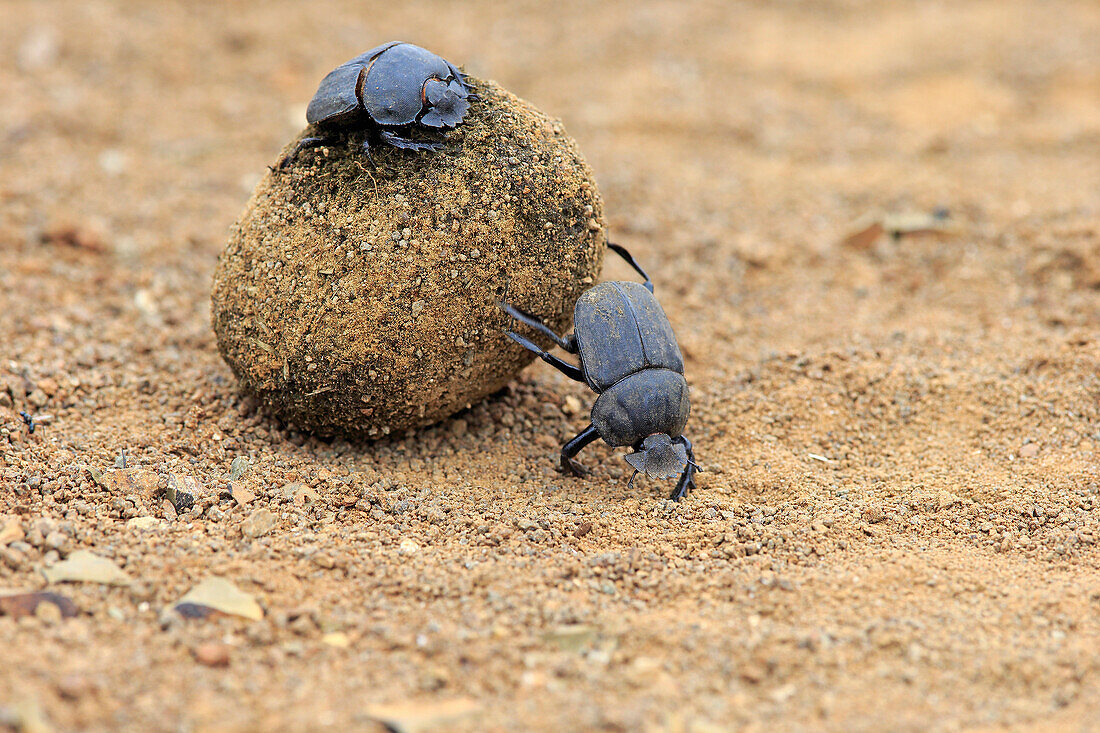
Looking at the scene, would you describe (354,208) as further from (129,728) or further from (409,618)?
(129,728)

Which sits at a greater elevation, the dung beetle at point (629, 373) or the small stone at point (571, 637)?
the dung beetle at point (629, 373)

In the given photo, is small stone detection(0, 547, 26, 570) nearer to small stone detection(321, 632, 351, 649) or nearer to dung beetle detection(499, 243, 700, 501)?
small stone detection(321, 632, 351, 649)

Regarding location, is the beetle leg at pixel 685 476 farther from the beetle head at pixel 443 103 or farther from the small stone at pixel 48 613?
the small stone at pixel 48 613

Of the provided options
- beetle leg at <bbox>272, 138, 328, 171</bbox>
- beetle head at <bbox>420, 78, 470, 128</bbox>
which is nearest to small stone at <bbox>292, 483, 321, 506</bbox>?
beetle leg at <bbox>272, 138, 328, 171</bbox>

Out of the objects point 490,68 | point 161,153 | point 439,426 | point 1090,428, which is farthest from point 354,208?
point 490,68

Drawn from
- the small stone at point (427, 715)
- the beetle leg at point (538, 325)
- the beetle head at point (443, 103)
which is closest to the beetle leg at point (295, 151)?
the beetle head at point (443, 103)

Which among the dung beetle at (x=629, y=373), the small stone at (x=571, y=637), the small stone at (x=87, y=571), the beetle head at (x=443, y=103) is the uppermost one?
the beetle head at (x=443, y=103)

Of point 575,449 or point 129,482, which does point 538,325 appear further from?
point 129,482
